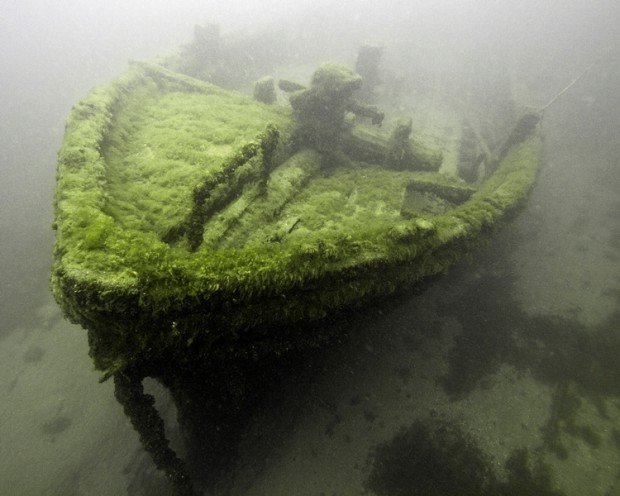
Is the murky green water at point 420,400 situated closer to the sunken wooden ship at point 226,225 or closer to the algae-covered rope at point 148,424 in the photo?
the algae-covered rope at point 148,424

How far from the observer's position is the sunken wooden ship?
95.3 inches

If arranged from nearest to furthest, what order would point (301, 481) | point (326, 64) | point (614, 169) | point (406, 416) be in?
point (301, 481) < point (406, 416) < point (326, 64) < point (614, 169)

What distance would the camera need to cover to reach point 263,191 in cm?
430

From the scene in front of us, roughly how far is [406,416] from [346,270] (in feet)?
10.8

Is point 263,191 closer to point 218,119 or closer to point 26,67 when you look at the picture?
point 218,119

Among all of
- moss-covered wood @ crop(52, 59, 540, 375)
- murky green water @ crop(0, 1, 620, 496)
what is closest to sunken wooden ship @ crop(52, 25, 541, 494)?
moss-covered wood @ crop(52, 59, 540, 375)

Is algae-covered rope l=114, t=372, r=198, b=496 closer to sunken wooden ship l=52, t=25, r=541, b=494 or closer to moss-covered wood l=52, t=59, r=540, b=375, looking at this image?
sunken wooden ship l=52, t=25, r=541, b=494

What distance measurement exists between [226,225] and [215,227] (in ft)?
0.42

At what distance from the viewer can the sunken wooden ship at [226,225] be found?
2422 mm

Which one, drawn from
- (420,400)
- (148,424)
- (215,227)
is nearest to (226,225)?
(215,227)

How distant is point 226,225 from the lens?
3697 millimetres

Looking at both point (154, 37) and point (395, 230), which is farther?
point (154, 37)

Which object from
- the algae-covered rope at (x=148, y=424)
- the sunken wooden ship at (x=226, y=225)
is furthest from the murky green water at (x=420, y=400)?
the sunken wooden ship at (x=226, y=225)

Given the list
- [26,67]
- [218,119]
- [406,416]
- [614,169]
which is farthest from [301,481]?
[26,67]
